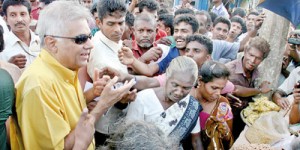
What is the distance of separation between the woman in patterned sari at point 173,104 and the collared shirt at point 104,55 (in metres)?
0.38

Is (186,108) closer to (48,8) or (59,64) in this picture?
(59,64)

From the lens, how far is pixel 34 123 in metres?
1.62

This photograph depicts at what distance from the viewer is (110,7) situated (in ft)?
9.14

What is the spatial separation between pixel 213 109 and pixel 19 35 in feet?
7.30

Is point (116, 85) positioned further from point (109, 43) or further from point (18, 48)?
point (18, 48)

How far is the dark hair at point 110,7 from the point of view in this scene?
2779 mm

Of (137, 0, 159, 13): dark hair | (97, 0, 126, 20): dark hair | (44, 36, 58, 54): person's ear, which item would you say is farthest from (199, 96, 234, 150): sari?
(137, 0, 159, 13): dark hair

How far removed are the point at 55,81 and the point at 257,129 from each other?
1868 mm

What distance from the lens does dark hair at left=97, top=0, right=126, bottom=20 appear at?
9.12ft

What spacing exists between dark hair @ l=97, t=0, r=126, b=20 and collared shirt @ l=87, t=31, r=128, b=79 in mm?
183

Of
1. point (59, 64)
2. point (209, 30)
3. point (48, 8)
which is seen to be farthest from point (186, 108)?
point (209, 30)

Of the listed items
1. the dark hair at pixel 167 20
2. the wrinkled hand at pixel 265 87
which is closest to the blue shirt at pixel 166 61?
the wrinkled hand at pixel 265 87

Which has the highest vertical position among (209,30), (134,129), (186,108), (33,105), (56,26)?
(56,26)

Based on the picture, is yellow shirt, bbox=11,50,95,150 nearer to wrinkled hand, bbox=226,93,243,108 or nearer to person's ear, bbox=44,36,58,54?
person's ear, bbox=44,36,58,54
